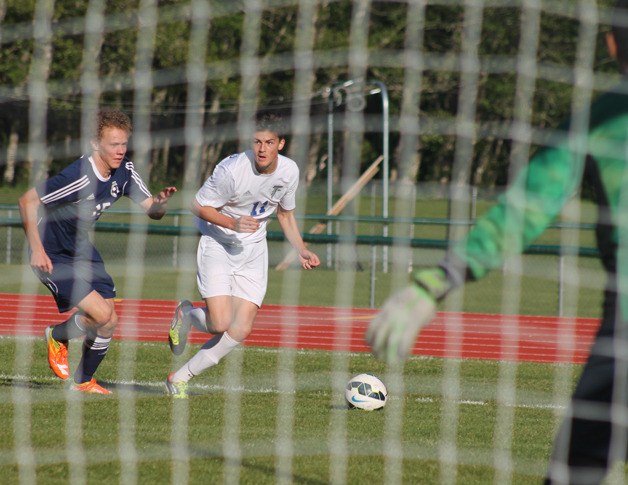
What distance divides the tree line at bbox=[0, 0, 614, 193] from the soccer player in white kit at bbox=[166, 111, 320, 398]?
4.00 feet

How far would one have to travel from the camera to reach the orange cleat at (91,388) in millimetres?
6849

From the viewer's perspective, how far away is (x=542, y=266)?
888 inches

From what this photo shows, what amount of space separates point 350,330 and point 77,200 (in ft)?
18.8

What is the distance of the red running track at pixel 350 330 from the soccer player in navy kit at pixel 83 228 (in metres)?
3.55

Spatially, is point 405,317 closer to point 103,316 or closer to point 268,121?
point 268,121

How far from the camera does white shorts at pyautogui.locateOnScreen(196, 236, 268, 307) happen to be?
7.12 metres

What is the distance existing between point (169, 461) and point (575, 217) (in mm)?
19629

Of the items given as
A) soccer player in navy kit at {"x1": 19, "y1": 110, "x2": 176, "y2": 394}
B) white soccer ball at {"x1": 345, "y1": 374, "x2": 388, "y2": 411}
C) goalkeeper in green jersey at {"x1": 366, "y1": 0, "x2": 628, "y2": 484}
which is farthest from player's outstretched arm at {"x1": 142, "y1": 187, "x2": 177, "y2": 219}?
goalkeeper in green jersey at {"x1": 366, "y1": 0, "x2": 628, "y2": 484}

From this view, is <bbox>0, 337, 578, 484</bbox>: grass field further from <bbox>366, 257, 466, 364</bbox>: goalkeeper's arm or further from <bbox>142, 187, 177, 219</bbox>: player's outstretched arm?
<bbox>366, 257, 466, 364</bbox>: goalkeeper's arm

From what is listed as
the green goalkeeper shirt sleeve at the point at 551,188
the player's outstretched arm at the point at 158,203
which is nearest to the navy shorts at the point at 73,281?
the player's outstretched arm at the point at 158,203

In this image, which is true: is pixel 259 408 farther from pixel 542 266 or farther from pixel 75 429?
pixel 542 266

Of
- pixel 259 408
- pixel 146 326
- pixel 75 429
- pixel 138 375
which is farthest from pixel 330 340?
pixel 75 429

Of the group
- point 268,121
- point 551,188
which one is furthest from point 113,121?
point 551,188

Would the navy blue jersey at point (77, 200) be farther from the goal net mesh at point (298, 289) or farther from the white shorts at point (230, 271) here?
the goal net mesh at point (298, 289)
